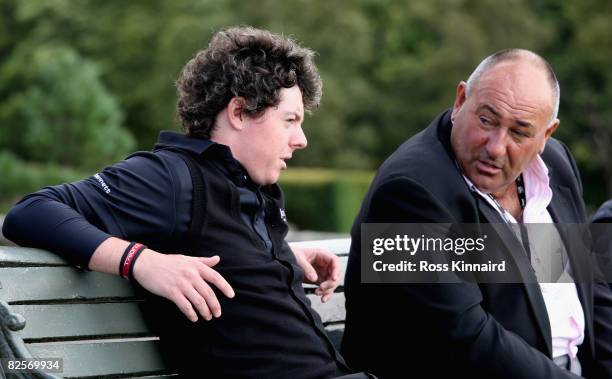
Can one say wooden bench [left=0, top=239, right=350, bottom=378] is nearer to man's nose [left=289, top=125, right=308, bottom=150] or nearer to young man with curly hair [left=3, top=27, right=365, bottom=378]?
young man with curly hair [left=3, top=27, right=365, bottom=378]

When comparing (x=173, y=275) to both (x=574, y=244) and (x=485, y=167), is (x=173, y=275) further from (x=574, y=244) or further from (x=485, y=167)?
(x=574, y=244)

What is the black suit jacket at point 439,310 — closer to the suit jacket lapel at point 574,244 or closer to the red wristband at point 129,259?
the suit jacket lapel at point 574,244

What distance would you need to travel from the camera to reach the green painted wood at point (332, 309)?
3.99 metres

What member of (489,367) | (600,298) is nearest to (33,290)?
(489,367)

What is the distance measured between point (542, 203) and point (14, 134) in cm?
2876

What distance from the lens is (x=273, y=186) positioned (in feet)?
11.3

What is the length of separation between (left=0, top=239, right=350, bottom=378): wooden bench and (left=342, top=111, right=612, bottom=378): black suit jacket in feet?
2.43

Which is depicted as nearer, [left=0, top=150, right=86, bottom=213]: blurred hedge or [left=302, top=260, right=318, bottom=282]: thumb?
[left=302, top=260, right=318, bottom=282]: thumb

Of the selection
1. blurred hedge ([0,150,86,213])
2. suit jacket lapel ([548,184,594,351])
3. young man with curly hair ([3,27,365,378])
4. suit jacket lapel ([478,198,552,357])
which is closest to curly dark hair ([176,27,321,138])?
young man with curly hair ([3,27,365,378])

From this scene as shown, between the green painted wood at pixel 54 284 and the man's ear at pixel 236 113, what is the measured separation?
1.93 feet

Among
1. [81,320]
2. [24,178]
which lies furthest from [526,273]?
[24,178]

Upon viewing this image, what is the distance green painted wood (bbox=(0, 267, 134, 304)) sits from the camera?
9.55 feet

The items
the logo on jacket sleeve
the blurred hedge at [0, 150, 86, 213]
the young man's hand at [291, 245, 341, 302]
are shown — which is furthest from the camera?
the blurred hedge at [0, 150, 86, 213]

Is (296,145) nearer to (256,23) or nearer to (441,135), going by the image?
(441,135)
